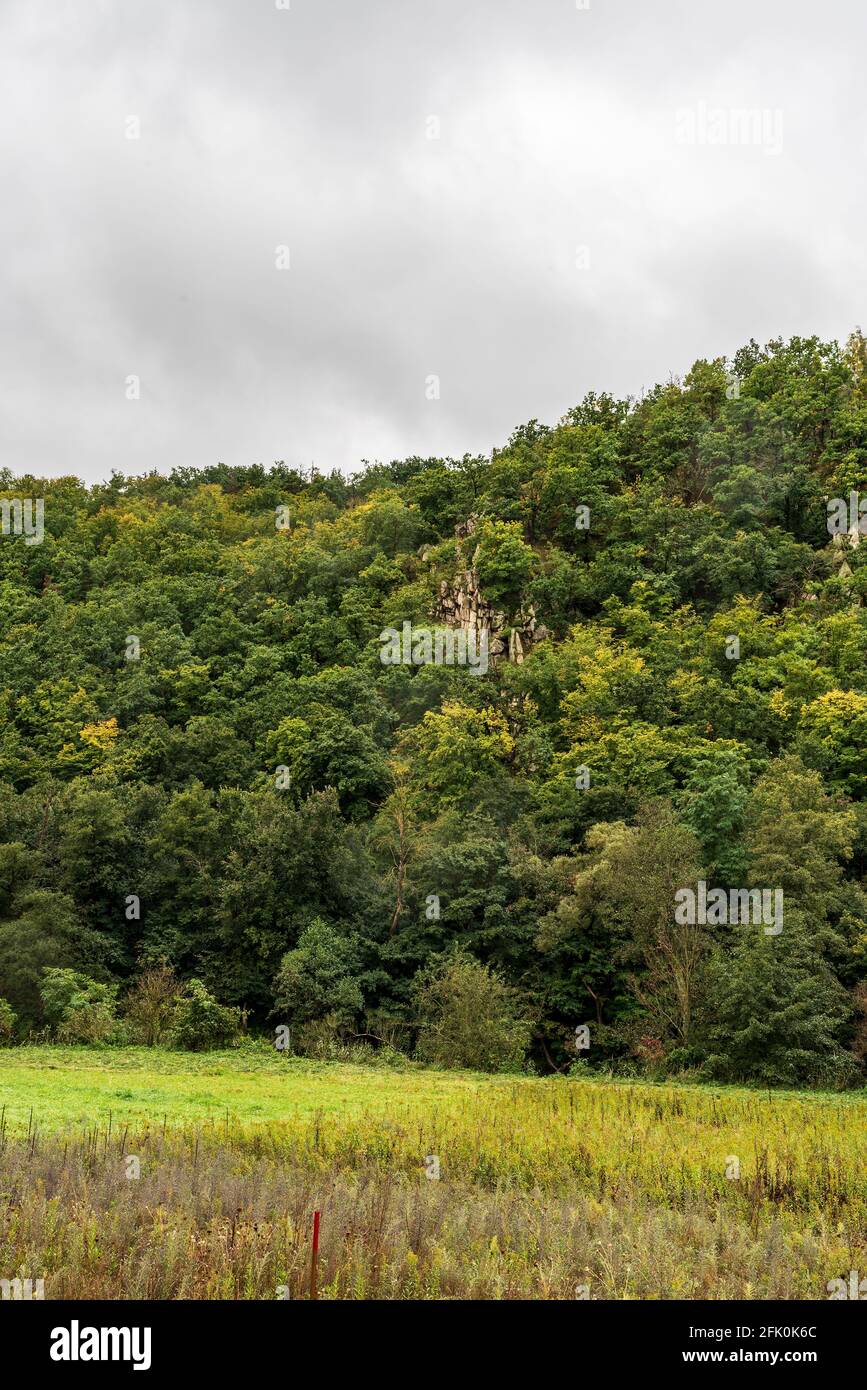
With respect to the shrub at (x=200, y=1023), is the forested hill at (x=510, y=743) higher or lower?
higher

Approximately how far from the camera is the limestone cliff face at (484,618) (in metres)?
61.7

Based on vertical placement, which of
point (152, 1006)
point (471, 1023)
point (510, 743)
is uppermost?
point (510, 743)

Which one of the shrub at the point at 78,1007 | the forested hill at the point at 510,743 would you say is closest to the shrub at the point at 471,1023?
the forested hill at the point at 510,743

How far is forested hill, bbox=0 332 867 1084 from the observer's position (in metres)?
32.6

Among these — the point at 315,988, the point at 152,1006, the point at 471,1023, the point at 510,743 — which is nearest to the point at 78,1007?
the point at 152,1006

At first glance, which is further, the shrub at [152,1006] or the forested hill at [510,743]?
the forested hill at [510,743]

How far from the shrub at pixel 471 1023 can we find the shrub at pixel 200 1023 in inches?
244

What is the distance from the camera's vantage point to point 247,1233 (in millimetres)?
8227

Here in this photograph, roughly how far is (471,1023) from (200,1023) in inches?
320

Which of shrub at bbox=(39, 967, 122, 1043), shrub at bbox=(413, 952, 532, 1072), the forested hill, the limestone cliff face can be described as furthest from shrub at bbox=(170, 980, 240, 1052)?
the limestone cliff face

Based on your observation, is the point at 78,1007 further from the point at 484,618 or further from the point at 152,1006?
the point at 484,618

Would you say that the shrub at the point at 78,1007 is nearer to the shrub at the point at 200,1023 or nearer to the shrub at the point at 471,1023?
the shrub at the point at 200,1023

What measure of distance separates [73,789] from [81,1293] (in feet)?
133

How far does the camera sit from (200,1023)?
2872cm
